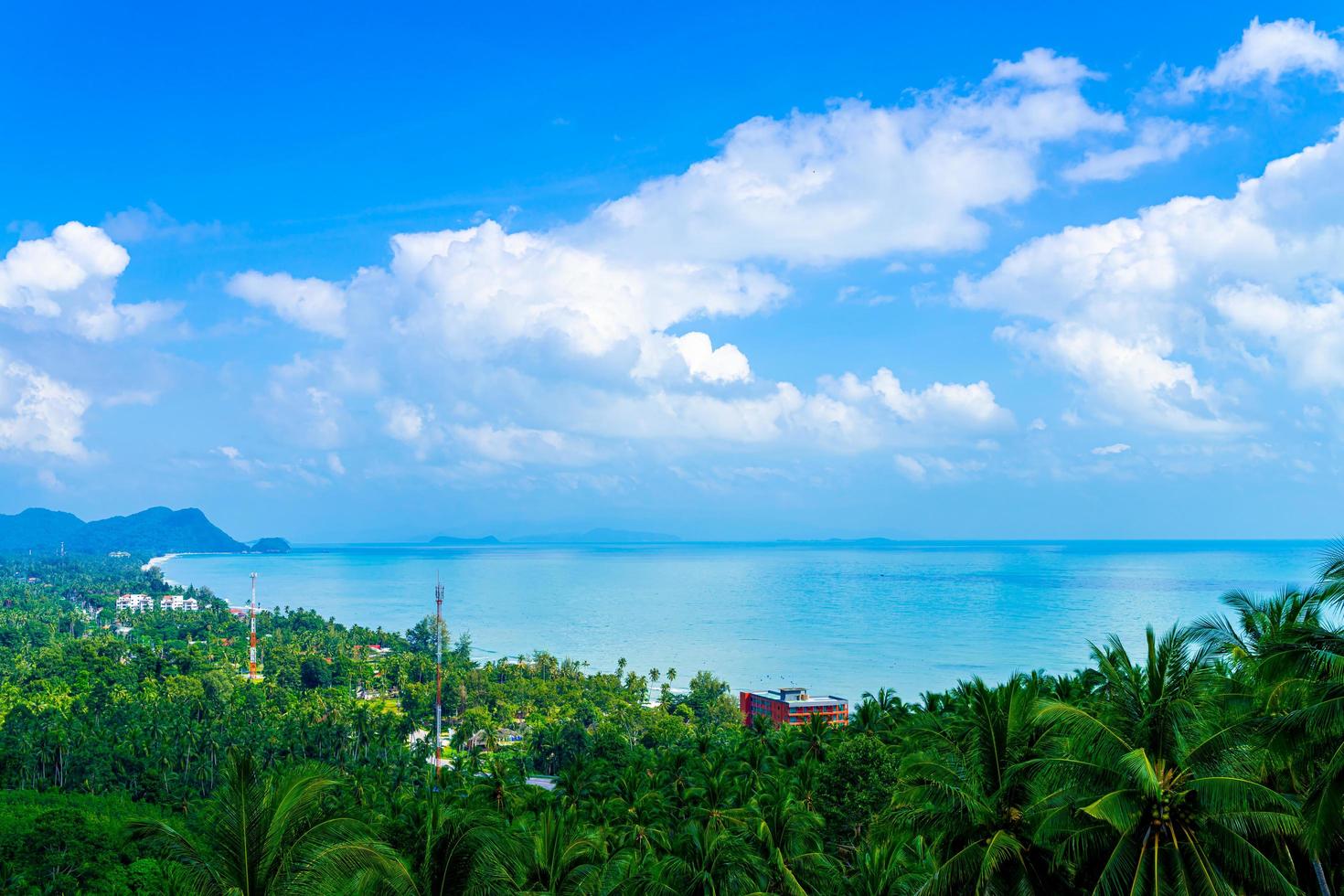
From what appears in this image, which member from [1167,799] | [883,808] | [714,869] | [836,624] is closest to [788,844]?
[714,869]

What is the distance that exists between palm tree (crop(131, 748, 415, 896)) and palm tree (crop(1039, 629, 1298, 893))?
8.92 m

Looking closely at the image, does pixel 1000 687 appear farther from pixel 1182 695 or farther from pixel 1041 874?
pixel 1182 695

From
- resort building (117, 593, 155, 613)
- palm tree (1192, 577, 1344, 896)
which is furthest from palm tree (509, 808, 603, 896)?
resort building (117, 593, 155, 613)

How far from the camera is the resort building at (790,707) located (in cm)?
7144

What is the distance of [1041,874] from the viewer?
13.9 metres

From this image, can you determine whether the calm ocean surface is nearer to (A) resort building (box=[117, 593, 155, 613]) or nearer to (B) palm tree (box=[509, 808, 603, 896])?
(A) resort building (box=[117, 593, 155, 613])

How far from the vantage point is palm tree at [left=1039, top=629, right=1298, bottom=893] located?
36.6 feet

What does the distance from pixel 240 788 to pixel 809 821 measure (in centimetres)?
1724

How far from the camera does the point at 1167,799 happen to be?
11633 millimetres

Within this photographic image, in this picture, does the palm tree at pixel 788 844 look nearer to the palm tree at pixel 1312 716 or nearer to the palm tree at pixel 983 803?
the palm tree at pixel 983 803

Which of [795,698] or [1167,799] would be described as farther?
[795,698]

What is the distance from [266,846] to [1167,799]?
11154 millimetres

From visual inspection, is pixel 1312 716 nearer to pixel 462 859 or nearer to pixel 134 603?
pixel 462 859

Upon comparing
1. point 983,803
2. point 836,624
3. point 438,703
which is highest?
point 983,803
